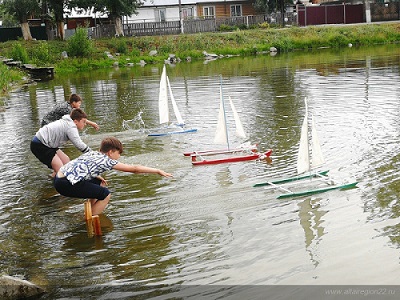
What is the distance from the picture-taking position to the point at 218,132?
49.4ft

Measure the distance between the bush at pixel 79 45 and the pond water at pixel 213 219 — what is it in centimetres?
3172

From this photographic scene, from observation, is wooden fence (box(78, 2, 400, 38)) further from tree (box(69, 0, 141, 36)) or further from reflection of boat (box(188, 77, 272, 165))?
reflection of boat (box(188, 77, 272, 165))

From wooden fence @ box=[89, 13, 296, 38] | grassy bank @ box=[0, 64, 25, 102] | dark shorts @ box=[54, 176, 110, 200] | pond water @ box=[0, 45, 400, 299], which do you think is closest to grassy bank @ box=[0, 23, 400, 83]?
wooden fence @ box=[89, 13, 296, 38]

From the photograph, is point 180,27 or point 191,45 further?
point 180,27

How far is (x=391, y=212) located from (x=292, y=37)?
166 ft

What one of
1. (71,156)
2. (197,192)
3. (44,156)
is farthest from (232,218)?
(71,156)

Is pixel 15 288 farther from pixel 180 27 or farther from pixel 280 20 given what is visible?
pixel 280 20

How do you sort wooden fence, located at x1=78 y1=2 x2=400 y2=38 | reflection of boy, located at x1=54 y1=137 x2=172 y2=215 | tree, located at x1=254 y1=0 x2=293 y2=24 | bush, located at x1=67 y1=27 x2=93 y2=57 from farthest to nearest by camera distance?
tree, located at x1=254 y1=0 x2=293 y2=24 → wooden fence, located at x1=78 y1=2 x2=400 y2=38 → bush, located at x1=67 y1=27 x2=93 y2=57 → reflection of boy, located at x1=54 y1=137 x2=172 y2=215

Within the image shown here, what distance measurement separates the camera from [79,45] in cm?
5172

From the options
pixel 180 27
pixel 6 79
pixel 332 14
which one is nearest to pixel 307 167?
pixel 6 79

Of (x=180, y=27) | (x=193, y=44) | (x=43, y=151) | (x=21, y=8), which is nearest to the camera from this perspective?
(x=43, y=151)

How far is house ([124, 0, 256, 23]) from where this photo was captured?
72.0 metres

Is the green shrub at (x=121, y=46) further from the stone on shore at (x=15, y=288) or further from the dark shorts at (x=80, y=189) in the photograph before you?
the stone on shore at (x=15, y=288)

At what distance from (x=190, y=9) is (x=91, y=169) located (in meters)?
67.2
